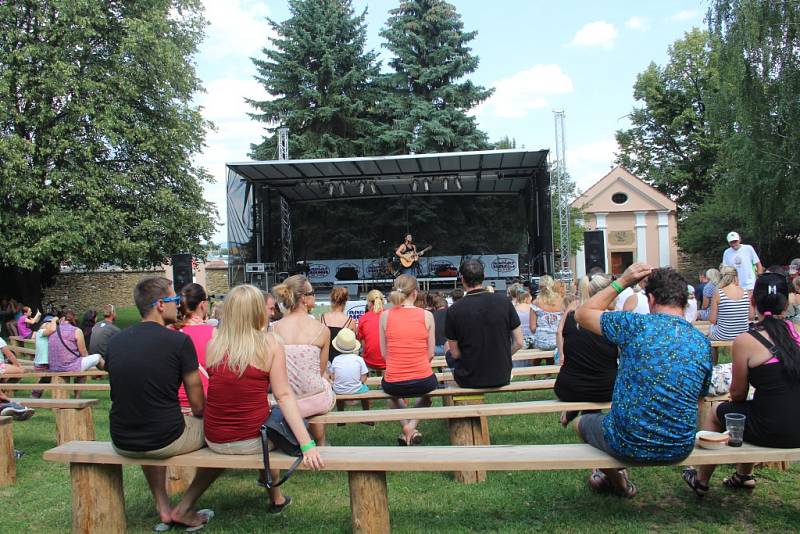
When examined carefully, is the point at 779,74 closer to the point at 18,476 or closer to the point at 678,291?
the point at 678,291

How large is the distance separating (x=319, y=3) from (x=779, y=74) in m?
15.3

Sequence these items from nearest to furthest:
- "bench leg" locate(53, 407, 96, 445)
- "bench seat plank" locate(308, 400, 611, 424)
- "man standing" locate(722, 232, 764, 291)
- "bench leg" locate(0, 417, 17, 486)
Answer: "bench seat plank" locate(308, 400, 611, 424), "bench leg" locate(0, 417, 17, 486), "bench leg" locate(53, 407, 96, 445), "man standing" locate(722, 232, 764, 291)

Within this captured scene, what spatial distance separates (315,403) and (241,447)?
64 cm

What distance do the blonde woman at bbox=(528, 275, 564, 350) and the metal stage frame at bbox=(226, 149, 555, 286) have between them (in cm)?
705

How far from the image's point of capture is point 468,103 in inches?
853

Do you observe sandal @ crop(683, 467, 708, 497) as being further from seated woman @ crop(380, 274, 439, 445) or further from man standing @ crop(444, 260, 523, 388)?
seated woman @ crop(380, 274, 439, 445)

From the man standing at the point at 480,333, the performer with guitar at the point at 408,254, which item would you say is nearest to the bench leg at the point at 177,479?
the man standing at the point at 480,333

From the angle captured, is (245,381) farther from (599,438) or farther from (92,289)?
(92,289)

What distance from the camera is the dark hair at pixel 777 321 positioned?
8.25 feet

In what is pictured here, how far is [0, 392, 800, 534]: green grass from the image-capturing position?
277 cm

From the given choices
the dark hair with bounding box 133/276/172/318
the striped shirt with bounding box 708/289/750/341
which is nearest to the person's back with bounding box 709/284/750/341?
the striped shirt with bounding box 708/289/750/341

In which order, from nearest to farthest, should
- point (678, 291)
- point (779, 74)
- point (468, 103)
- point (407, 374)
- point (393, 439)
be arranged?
point (678, 291)
point (407, 374)
point (393, 439)
point (779, 74)
point (468, 103)

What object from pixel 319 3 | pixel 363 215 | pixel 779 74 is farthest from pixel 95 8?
pixel 779 74

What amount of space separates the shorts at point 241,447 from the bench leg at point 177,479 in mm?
986
